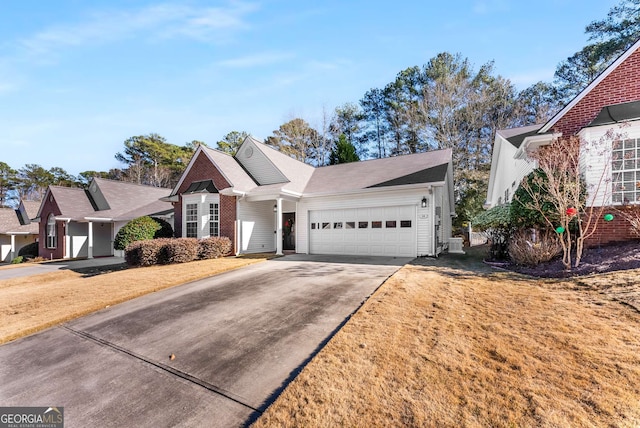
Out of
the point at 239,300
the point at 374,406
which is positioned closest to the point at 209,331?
the point at 239,300

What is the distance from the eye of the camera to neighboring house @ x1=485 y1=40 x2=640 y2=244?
26.4 feet

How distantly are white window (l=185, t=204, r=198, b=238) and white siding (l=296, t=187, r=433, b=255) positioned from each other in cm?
561

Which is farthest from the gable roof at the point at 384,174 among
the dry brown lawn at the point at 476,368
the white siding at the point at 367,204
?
the dry brown lawn at the point at 476,368

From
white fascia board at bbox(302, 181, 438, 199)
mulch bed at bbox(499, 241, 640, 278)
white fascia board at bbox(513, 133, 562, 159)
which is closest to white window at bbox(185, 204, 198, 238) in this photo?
white fascia board at bbox(302, 181, 438, 199)

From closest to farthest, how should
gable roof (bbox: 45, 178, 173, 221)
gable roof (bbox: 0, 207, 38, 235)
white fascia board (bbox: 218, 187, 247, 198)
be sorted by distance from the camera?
white fascia board (bbox: 218, 187, 247, 198), gable roof (bbox: 45, 178, 173, 221), gable roof (bbox: 0, 207, 38, 235)

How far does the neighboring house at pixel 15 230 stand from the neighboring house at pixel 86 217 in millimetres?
7010

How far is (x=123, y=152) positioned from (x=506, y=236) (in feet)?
157

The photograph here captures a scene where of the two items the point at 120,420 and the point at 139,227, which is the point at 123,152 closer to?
the point at 139,227

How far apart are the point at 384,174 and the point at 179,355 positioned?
1208cm

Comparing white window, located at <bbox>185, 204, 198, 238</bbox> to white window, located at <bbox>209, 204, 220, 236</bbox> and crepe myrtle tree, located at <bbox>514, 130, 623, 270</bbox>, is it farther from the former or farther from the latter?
crepe myrtle tree, located at <bbox>514, 130, 623, 270</bbox>

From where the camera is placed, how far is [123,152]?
3975 centimetres

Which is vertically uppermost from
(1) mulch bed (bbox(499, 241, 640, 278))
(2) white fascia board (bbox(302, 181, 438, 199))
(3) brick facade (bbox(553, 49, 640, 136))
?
(3) brick facade (bbox(553, 49, 640, 136))

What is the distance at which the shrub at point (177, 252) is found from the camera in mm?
11547

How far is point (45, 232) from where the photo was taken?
2003 cm
